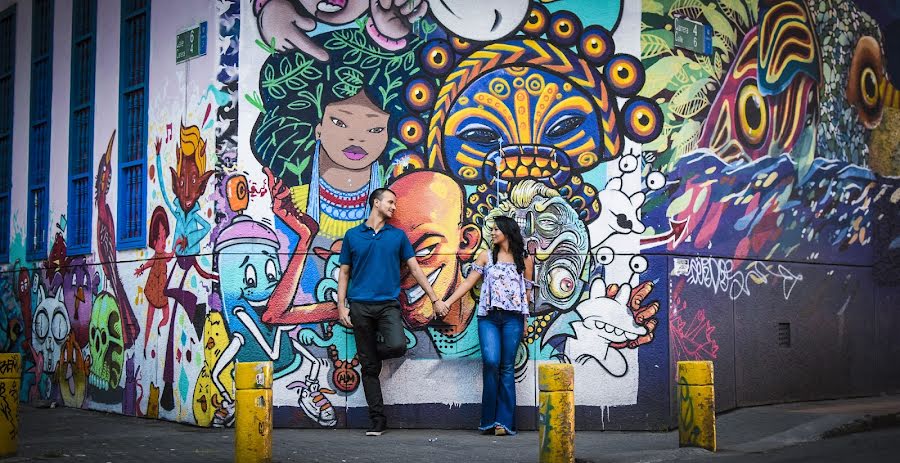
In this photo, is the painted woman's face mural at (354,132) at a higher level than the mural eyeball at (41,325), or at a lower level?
higher

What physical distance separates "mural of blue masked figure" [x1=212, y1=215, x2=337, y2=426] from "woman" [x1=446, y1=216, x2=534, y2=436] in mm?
1625

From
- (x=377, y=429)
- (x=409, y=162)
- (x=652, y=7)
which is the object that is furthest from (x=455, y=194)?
(x=652, y=7)

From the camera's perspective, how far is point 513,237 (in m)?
9.71

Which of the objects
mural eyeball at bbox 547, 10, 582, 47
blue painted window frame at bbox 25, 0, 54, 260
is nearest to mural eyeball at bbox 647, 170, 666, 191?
mural eyeball at bbox 547, 10, 582, 47

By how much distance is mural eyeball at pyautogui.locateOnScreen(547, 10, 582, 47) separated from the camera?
10.1m

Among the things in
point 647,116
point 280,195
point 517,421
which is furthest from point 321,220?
point 647,116

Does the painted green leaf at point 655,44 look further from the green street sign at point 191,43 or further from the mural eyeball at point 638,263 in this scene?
the green street sign at point 191,43

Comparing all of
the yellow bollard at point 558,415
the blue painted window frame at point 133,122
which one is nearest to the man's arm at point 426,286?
the yellow bollard at point 558,415

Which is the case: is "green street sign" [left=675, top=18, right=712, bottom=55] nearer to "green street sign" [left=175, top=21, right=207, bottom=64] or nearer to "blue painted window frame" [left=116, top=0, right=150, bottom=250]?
"green street sign" [left=175, top=21, right=207, bottom=64]

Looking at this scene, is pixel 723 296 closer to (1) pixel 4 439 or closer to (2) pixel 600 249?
(2) pixel 600 249

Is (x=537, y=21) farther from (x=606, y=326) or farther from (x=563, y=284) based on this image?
(x=606, y=326)

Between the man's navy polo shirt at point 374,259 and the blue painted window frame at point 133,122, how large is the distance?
2696 mm

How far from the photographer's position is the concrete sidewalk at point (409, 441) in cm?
816

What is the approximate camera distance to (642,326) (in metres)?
9.90
